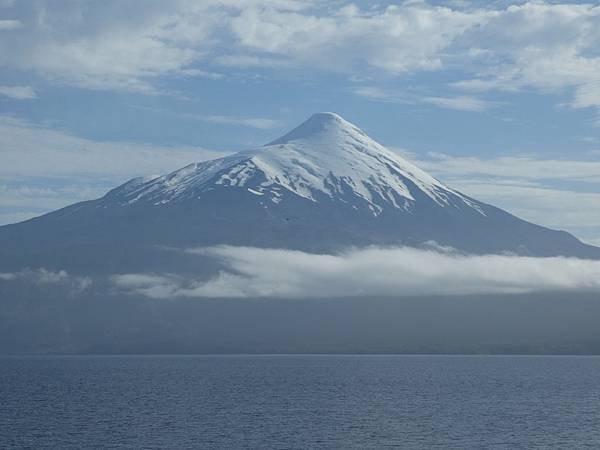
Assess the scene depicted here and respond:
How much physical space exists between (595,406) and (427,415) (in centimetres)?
3284

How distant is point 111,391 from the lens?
187 meters

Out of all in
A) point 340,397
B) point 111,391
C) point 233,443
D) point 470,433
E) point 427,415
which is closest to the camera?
point 233,443

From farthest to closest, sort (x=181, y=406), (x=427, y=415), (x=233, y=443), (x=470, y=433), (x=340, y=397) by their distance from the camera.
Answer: (x=340, y=397), (x=181, y=406), (x=427, y=415), (x=470, y=433), (x=233, y=443)

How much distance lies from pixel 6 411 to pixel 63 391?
43.5m

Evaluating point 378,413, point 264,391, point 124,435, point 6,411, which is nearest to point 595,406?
point 378,413

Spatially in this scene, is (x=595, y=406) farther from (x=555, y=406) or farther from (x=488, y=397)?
(x=488, y=397)

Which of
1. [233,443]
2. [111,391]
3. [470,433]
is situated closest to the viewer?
[233,443]

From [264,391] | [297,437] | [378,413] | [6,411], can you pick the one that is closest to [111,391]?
[264,391]

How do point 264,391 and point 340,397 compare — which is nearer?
point 340,397

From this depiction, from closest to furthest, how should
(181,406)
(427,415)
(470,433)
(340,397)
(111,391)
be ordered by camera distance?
(470,433) < (427,415) < (181,406) < (340,397) < (111,391)

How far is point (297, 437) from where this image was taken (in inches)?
4582

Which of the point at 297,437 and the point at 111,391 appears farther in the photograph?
the point at 111,391

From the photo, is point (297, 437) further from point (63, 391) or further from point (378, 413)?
point (63, 391)

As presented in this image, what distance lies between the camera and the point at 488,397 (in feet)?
578
